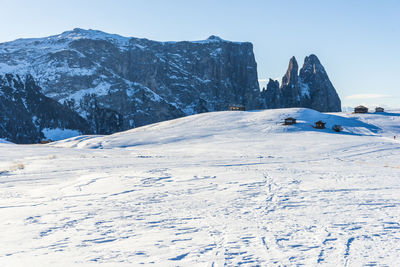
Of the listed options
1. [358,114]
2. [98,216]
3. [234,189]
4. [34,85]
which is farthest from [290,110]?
[34,85]

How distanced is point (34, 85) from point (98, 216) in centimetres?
19151

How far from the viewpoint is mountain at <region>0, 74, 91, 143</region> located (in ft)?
491

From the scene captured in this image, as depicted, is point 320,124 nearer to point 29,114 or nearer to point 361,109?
point 361,109

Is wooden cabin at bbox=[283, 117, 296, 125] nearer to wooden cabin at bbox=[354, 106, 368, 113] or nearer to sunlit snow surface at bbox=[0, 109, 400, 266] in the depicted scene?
wooden cabin at bbox=[354, 106, 368, 113]

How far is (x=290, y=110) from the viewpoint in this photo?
8000 cm

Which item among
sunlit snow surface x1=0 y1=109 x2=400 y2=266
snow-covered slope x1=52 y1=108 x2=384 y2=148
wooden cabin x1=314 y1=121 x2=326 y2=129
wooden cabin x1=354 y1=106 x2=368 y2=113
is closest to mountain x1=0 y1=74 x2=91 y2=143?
snow-covered slope x1=52 y1=108 x2=384 y2=148

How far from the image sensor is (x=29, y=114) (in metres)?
160

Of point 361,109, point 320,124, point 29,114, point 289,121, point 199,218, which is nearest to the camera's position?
point 199,218

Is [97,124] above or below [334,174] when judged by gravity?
above

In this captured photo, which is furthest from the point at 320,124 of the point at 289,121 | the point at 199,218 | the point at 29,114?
the point at 29,114

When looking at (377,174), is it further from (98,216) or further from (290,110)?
(290,110)

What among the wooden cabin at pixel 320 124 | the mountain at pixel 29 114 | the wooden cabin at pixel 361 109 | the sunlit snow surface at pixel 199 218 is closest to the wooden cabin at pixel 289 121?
the wooden cabin at pixel 320 124

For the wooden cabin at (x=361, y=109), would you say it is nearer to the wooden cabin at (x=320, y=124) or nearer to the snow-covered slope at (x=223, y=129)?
the snow-covered slope at (x=223, y=129)

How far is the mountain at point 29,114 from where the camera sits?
149750 millimetres
